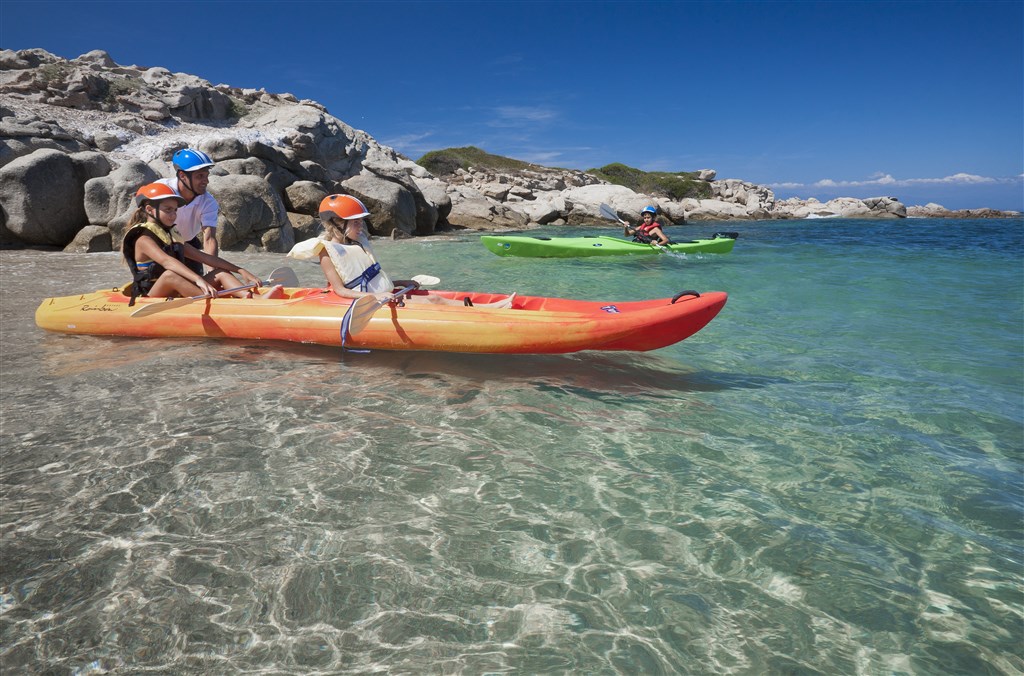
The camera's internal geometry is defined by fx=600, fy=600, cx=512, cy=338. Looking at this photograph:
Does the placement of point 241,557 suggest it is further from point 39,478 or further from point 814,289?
point 814,289

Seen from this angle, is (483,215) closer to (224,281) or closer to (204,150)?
(204,150)

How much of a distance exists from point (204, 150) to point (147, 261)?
554 inches

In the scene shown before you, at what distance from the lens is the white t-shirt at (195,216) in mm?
6324

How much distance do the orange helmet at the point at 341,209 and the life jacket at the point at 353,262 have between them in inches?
10.3

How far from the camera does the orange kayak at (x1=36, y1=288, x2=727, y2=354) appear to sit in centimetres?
502

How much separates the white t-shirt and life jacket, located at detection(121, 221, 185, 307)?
102 mm

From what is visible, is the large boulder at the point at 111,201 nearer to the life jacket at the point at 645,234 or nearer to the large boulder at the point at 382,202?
the large boulder at the point at 382,202

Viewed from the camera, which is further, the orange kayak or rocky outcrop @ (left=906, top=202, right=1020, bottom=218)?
rocky outcrop @ (left=906, top=202, right=1020, bottom=218)

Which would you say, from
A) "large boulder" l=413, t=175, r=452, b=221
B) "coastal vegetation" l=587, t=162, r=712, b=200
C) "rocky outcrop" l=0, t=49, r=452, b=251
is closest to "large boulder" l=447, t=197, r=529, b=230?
"large boulder" l=413, t=175, r=452, b=221

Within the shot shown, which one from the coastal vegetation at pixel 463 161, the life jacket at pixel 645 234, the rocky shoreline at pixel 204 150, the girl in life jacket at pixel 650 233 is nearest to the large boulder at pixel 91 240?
the rocky shoreline at pixel 204 150

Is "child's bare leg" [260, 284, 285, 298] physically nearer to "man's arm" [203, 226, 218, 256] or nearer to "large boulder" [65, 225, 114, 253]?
"man's arm" [203, 226, 218, 256]

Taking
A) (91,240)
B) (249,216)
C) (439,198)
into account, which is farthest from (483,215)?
(91,240)

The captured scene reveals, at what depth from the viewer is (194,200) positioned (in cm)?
636

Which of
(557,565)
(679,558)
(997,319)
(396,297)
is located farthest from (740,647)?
(997,319)
